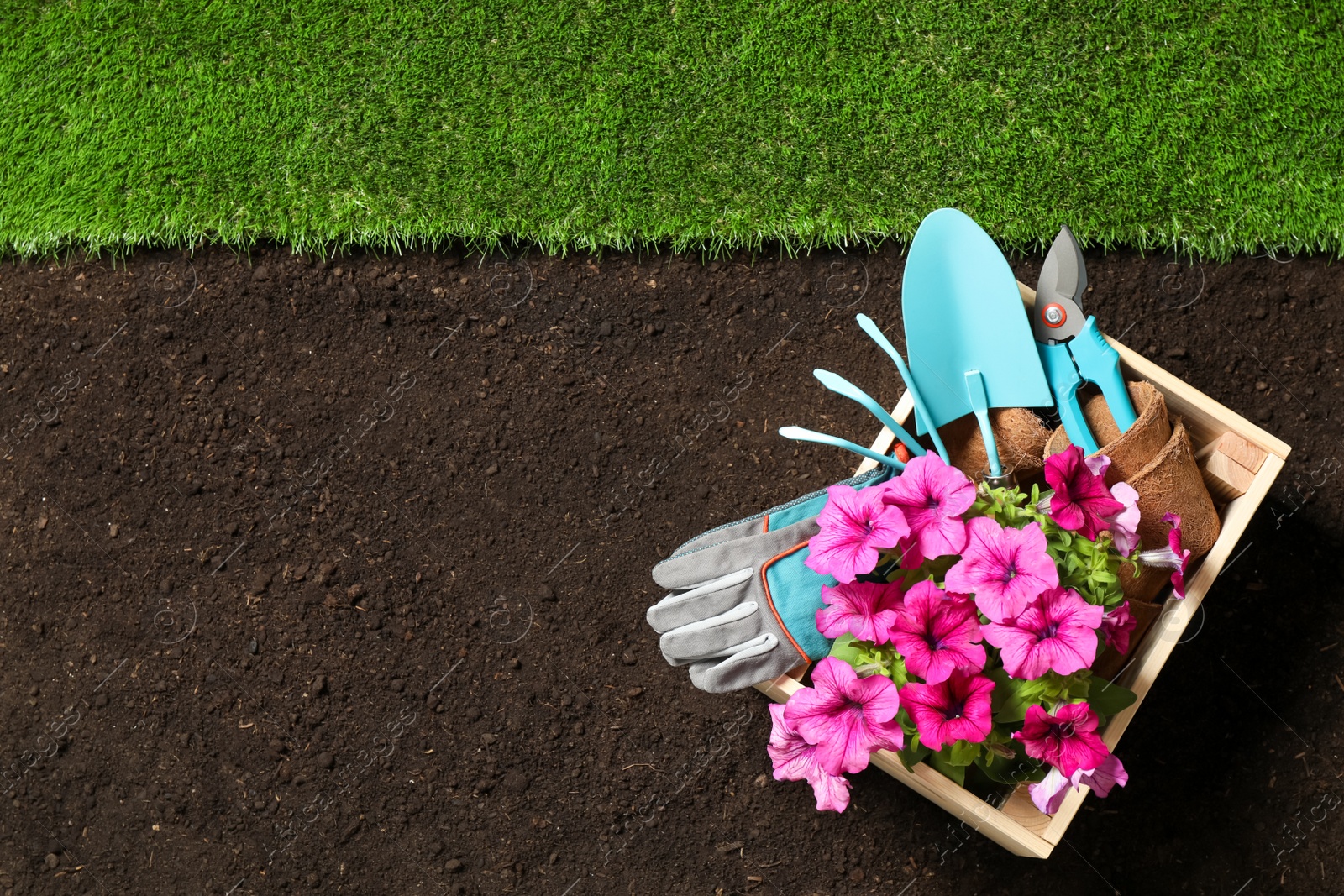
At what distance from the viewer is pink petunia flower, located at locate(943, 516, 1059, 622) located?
1137 millimetres

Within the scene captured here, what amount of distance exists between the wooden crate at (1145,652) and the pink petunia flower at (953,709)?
0.22m

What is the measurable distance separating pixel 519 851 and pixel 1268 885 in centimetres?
164

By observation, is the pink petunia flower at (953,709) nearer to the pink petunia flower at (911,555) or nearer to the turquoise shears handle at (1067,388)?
the pink petunia flower at (911,555)

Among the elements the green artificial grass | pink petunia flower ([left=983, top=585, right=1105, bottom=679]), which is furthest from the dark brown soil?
pink petunia flower ([left=983, top=585, right=1105, bottom=679])

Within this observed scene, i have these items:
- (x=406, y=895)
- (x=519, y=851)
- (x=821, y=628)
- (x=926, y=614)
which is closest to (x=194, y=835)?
(x=406, y=895)

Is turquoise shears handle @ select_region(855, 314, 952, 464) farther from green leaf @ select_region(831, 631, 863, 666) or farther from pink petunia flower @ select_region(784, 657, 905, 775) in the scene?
pink petunia flower @ select_region(784, 657, 905, 775)

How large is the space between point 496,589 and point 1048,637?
4.38 ft

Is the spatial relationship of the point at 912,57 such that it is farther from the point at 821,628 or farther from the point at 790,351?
the point at 821,628

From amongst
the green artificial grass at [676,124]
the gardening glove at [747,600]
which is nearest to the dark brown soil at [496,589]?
the green artificial grass at [676,124]

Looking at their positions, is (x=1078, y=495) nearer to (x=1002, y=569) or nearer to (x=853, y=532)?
(x=1002, y=569)

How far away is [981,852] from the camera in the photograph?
77.7 inches

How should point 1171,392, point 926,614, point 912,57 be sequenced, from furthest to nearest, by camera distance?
point 912,57, point 1171,392, point 926,614

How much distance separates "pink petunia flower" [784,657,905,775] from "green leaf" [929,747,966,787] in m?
0.23

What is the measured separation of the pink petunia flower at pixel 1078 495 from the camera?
1.21 metres
